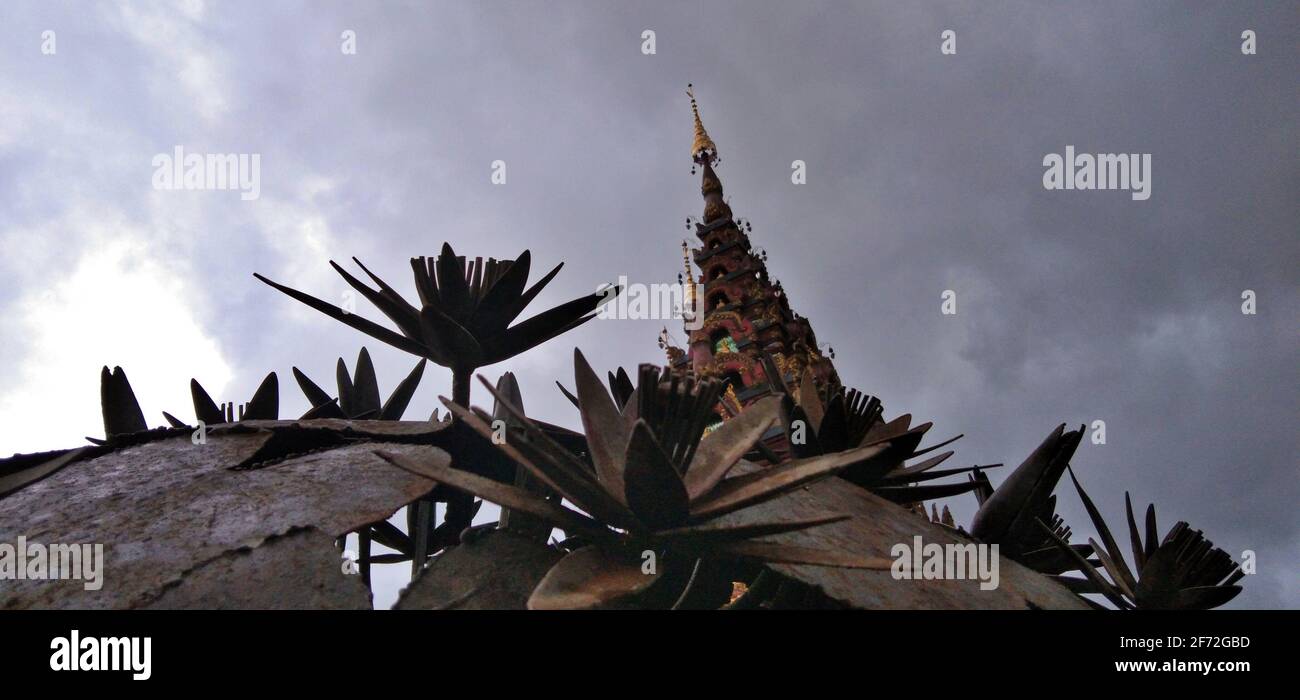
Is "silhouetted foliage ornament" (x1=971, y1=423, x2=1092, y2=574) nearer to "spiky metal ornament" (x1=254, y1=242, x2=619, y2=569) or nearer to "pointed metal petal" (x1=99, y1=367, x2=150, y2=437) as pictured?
"spiky metal ornament" (x1=254, y1=242, x2=619, y2=569)

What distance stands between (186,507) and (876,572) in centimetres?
128

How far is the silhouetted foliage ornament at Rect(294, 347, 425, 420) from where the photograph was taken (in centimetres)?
209

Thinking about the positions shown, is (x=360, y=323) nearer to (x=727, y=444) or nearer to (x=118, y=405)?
(x=118, y=405)

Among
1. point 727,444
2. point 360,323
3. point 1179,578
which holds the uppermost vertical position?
point 360,323

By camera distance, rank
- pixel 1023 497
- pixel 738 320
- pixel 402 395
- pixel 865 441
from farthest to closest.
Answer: pixel 738 320 < pixel 402 395 < pixel 865 441 < pixel 1023 497

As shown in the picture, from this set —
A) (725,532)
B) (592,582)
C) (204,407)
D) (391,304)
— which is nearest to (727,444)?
(725,532)

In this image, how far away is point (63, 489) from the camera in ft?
4.26

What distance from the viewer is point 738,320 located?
25656 mm

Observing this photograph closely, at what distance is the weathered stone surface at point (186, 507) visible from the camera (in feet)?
3.34

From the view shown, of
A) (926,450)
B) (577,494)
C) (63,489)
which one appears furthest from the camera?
(926,450)
